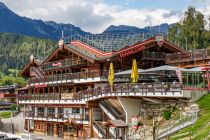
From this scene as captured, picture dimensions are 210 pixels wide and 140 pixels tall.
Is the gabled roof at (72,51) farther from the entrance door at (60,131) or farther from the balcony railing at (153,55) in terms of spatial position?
the entrance door at (60,131)

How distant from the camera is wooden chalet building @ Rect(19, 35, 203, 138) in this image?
53.6 metres

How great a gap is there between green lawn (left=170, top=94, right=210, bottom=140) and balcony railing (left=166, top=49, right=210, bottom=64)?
14.0 m

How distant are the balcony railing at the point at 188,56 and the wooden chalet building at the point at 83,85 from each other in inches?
14.6

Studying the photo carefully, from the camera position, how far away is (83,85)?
62.7 m

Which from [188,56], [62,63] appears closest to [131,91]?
[188,56]

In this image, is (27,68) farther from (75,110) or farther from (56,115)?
(75,110)

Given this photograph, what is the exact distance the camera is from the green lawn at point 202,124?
3385cm

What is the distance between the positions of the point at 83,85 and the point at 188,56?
1579 cm

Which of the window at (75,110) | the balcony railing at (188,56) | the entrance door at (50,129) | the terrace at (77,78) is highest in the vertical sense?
the balcony railing at (188,56)

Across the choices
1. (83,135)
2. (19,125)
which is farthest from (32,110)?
(83,135)

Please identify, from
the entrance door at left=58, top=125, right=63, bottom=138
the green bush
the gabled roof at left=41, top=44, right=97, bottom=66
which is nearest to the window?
the entrance door at left=58, top=125, right=63, bottom=138

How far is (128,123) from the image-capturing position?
49.2 meters

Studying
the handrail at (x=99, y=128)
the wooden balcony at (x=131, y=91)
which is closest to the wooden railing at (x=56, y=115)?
the wooden balcony at (x=131, y=91)

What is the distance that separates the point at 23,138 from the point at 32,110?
81.9 feet
